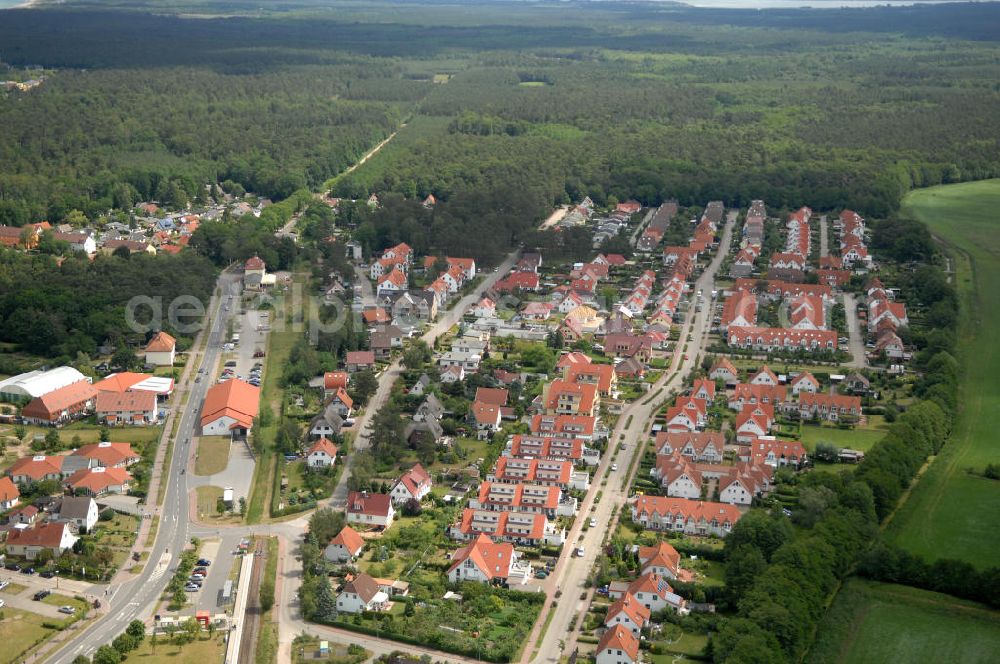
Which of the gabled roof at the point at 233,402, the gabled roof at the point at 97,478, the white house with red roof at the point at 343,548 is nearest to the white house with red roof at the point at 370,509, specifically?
the white house with red roof at the point at 343,548

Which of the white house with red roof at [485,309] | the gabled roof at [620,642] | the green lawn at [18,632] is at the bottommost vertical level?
the white house with red roof at [485,309]

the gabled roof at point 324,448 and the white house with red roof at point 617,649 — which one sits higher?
the white house with red roof at point 617,649

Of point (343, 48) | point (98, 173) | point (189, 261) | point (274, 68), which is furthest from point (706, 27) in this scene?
point (189, 261)

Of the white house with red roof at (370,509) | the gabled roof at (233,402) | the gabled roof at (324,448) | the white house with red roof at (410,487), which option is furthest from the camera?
the gabled roof at (233,402)

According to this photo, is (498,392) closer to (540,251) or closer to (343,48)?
(540,251)

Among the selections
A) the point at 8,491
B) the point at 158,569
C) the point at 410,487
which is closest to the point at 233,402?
the point at 8,491

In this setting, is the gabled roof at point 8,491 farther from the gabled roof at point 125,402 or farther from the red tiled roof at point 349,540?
the red tiled roof at point 349,540

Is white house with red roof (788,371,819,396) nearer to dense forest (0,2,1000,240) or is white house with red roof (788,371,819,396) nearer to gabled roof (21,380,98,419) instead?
dense forest (0,2,1000,240)
